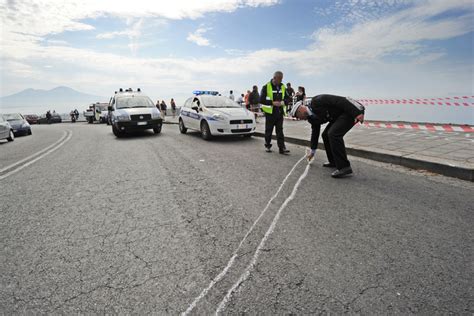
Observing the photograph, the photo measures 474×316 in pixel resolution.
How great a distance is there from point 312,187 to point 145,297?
3022 mm

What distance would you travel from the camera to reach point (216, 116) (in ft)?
30.5

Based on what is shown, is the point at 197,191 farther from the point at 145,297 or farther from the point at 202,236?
the point at 145,297

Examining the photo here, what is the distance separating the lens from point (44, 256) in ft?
8.21

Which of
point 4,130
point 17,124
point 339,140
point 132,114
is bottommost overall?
point 339,140

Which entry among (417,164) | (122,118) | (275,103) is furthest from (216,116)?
(417,164)

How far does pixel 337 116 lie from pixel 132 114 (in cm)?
838

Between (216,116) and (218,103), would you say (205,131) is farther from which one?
(218,103)

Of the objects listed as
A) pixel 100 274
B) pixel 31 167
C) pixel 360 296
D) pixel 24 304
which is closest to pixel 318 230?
pixel 360 296

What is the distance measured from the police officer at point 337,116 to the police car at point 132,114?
7.57 metres

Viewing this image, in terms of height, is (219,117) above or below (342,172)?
above

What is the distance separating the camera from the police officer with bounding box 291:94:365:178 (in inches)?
187

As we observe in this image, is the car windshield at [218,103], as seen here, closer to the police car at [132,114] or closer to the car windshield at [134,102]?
the police car at [132,114]

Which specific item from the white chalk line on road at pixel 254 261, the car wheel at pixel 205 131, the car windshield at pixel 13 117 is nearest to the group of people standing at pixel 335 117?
the white chalk line on road at pixel 254 261

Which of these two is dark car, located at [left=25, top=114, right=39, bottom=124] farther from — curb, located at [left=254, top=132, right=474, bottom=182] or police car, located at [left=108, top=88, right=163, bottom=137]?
curb, located at [left=254, top=132, right=474, bottom=182]
